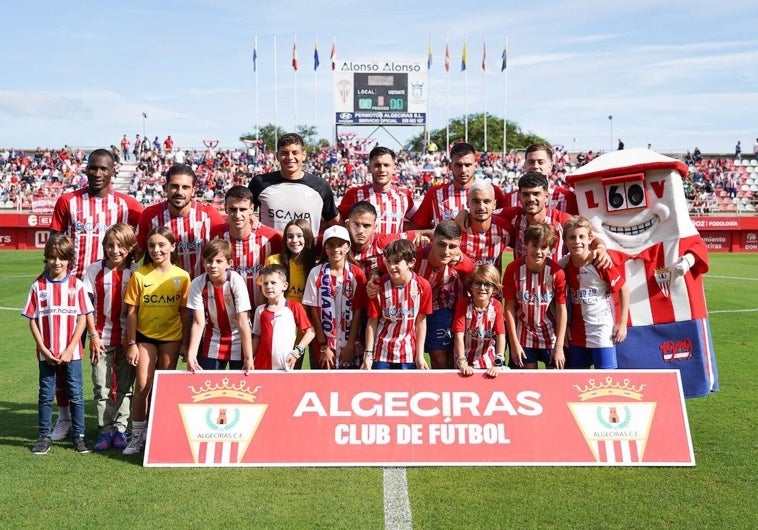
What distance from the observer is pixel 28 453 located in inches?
221

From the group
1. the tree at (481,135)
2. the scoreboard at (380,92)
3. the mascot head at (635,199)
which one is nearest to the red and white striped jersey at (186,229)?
the mascot head at (635,199)

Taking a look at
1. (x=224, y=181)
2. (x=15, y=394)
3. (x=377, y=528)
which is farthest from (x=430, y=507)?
(x=224, y=181)

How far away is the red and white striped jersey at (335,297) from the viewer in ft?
19.0

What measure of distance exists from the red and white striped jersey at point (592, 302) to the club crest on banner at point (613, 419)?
515 mm

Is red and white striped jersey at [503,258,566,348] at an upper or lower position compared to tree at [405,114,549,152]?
lower

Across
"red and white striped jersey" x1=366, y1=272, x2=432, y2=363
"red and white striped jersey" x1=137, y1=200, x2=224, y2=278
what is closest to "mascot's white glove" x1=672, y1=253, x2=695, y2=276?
"red and white striped jersey" x1=366, y1=272, x2=432, y2=363

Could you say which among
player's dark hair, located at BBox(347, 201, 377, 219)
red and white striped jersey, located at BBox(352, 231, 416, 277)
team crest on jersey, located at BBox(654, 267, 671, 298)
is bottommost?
team crest on jersey, located at BBox(654, 267, 671, 298)

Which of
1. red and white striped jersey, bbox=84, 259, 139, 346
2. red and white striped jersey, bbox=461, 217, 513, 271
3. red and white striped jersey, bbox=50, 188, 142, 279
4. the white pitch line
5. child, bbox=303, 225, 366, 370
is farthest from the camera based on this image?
red and white striped jersey, bbox=50, 188, 142, 279

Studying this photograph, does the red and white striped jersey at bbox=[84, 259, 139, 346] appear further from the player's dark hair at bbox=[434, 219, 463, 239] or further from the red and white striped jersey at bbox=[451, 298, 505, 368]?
the red and white striped jersey at bbox=[451, 298, 505, 368]

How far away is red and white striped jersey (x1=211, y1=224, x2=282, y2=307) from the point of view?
6.00m

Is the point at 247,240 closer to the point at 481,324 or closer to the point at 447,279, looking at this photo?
the point at 447,279

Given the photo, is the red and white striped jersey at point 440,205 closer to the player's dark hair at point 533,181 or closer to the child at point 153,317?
the player's dark hair at point 533,181

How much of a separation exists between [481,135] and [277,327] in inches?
3032

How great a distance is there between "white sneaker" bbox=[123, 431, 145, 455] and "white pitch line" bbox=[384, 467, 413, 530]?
1854mm
